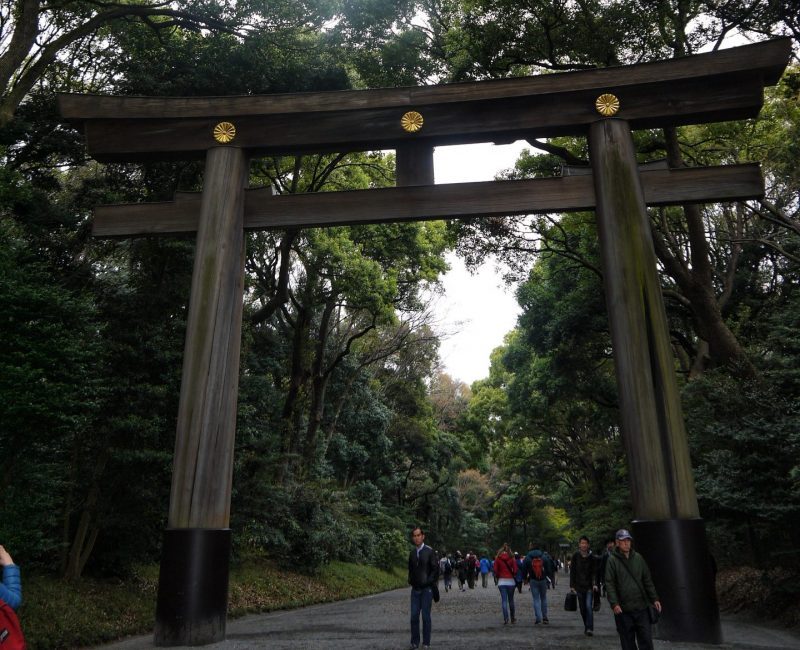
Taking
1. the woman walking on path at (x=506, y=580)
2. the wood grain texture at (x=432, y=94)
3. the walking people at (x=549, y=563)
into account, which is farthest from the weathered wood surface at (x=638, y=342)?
the walking people at (x=549, y=563)

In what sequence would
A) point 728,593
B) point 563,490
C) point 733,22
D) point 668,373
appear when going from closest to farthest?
point 668,373, point 733,22, point 728,593, point 563,490

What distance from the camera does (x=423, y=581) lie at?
7164mm

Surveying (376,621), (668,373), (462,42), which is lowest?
(376,621)

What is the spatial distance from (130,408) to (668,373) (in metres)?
9.34

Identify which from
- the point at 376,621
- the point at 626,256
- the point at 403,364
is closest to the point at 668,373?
the point at 626,256

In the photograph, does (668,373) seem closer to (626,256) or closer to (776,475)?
(626,256)

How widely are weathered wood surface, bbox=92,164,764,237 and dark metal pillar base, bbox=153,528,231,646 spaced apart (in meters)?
4.16

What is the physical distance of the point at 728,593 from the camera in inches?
522

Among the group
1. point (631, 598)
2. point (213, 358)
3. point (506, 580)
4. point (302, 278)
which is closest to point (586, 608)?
point (506, 580)

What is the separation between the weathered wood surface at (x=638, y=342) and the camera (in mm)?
6789

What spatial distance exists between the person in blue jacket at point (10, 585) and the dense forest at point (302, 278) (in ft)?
17.7

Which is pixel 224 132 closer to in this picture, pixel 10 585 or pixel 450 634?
pixel 10 585

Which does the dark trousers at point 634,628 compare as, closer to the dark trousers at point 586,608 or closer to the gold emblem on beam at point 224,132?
the dark trousers at point 586,608

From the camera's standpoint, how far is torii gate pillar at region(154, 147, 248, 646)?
666 centimetres
